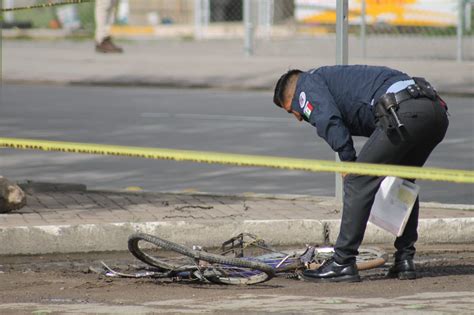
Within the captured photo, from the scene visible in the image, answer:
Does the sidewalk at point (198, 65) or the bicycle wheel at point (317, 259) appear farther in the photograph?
the sidewalk at point (198, 65)

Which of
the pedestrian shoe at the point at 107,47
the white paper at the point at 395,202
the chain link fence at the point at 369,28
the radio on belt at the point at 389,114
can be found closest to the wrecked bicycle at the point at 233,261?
the white paper at the point at 395,202

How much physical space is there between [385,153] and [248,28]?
51.4 feet

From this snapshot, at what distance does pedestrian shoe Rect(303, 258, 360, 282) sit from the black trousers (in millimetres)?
36

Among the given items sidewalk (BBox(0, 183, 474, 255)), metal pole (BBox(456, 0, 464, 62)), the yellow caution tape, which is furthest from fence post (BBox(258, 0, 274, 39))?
the yellow caution tape

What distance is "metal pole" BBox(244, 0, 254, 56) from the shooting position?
22.3 meters

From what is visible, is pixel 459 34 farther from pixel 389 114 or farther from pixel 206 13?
pixel 389 114

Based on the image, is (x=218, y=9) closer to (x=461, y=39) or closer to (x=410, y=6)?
(x=410, y=6)

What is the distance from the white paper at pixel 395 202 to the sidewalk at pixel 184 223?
1.44 metres

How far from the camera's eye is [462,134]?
45.3 feet

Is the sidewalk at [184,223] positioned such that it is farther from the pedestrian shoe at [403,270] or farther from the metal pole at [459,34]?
the metal pole at [459,34]

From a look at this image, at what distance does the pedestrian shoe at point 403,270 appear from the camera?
7.22 meters

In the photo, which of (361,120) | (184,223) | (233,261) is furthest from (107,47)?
(233,261)

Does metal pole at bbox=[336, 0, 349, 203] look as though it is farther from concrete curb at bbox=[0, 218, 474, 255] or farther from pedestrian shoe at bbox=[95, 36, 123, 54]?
pedestrian shoe at bbox=[95, 36, 123, 54]

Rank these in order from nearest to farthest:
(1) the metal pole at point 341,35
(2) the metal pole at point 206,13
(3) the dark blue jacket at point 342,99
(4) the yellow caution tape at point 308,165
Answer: (4) the yellow caution tape at point 308,165 → (3) the dark blue jacket at point 342,99 → (1) the metal pole at point 341,35 → (2) the metal pole at point 206,13
